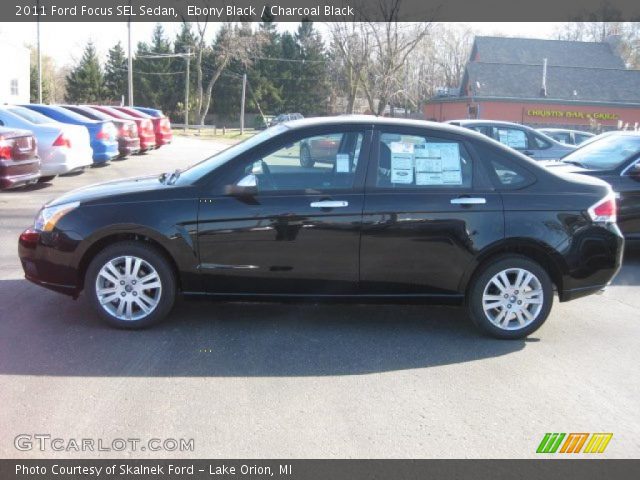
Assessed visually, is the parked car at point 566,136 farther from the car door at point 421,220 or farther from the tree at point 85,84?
the tree at point 85,84

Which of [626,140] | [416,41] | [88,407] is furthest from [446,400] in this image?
[416,41]

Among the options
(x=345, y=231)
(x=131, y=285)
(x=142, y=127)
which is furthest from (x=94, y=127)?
(x=345, y=231)

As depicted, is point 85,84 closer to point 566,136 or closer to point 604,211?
point 566,136

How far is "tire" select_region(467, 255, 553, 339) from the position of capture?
→ 5387 millimetres

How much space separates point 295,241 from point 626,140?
584 centimetres

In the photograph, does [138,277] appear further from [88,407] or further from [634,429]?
[634,429]

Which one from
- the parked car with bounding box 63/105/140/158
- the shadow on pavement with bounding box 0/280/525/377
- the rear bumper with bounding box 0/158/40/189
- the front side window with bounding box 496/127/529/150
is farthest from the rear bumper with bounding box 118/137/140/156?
the shadow on pavement with bounding box 0/280/525/377

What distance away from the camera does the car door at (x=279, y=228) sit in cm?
523

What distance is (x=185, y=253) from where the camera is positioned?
526 cm

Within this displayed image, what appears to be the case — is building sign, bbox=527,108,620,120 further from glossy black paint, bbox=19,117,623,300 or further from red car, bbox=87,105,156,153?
glossy black paint, bbox=19,117,623,300

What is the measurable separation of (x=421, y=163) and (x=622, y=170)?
413 cm

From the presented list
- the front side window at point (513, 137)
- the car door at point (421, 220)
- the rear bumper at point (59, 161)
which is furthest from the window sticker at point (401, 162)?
the rear bumper at point (59, 161)
